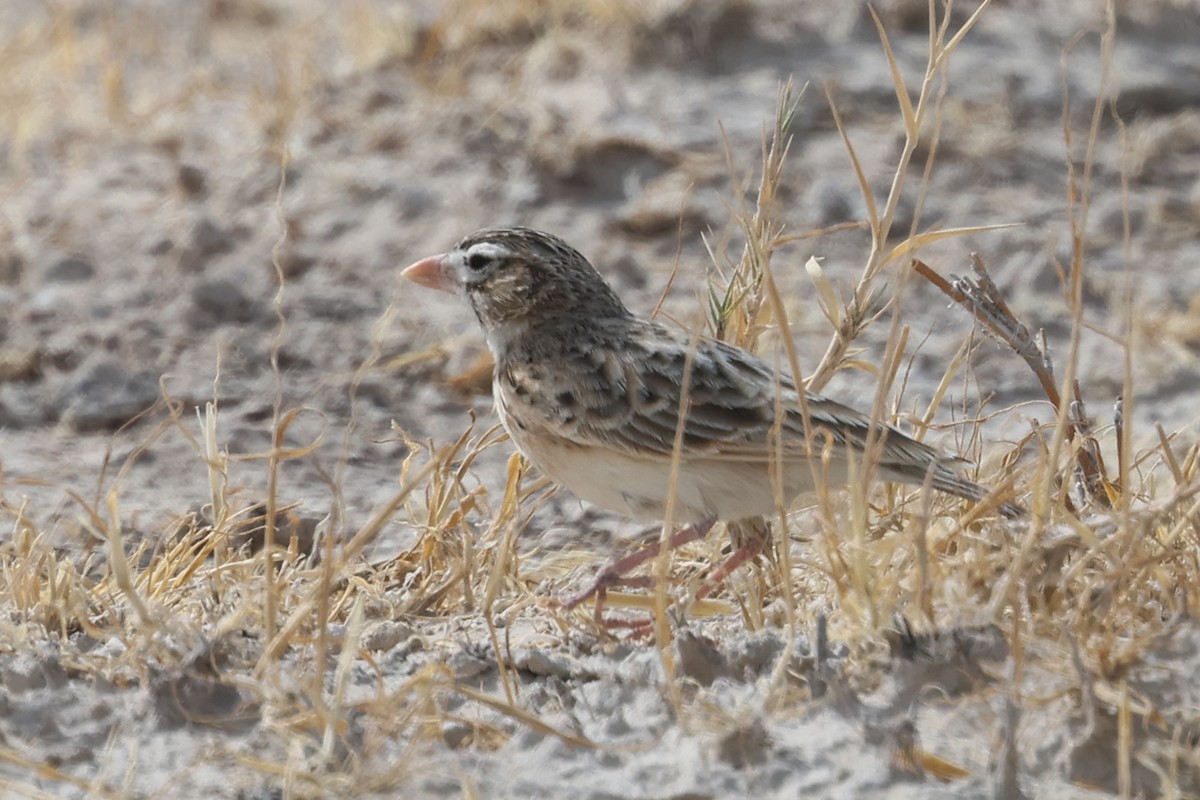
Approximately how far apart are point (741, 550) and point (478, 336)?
117 inches

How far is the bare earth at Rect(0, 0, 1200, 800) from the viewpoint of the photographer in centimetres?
337

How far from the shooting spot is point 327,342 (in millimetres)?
7152

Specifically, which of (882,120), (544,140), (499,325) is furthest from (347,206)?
(499,325)

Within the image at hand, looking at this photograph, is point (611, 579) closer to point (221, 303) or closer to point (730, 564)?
point (730, 564)

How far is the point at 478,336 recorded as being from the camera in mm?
7070

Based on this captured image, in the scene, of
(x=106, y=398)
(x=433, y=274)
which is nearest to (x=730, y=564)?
(x=433, y=274)

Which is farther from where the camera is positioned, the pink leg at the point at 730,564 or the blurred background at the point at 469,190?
the blurred background at the point at 469,190

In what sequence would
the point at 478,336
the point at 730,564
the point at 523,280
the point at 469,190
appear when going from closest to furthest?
the point at 730,564, the point at 523,280, the point at 478,336, the point at 469,190

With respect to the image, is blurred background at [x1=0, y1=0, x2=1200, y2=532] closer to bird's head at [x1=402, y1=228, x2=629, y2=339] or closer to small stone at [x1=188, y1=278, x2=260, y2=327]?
small stone at [x1=188, y1=278, x2=260, y2=327]

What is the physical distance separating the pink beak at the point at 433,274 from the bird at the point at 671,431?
494 millimetres

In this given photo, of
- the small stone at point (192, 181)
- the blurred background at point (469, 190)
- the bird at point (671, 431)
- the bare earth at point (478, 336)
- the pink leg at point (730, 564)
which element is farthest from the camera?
the small stone at point (192, 181)

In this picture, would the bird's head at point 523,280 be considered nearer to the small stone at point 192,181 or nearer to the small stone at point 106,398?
the small stone at point 106,398

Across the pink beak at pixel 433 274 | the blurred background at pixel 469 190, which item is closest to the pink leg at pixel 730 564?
the pink beak at pixel 433 274

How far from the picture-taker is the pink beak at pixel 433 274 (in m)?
5.02
